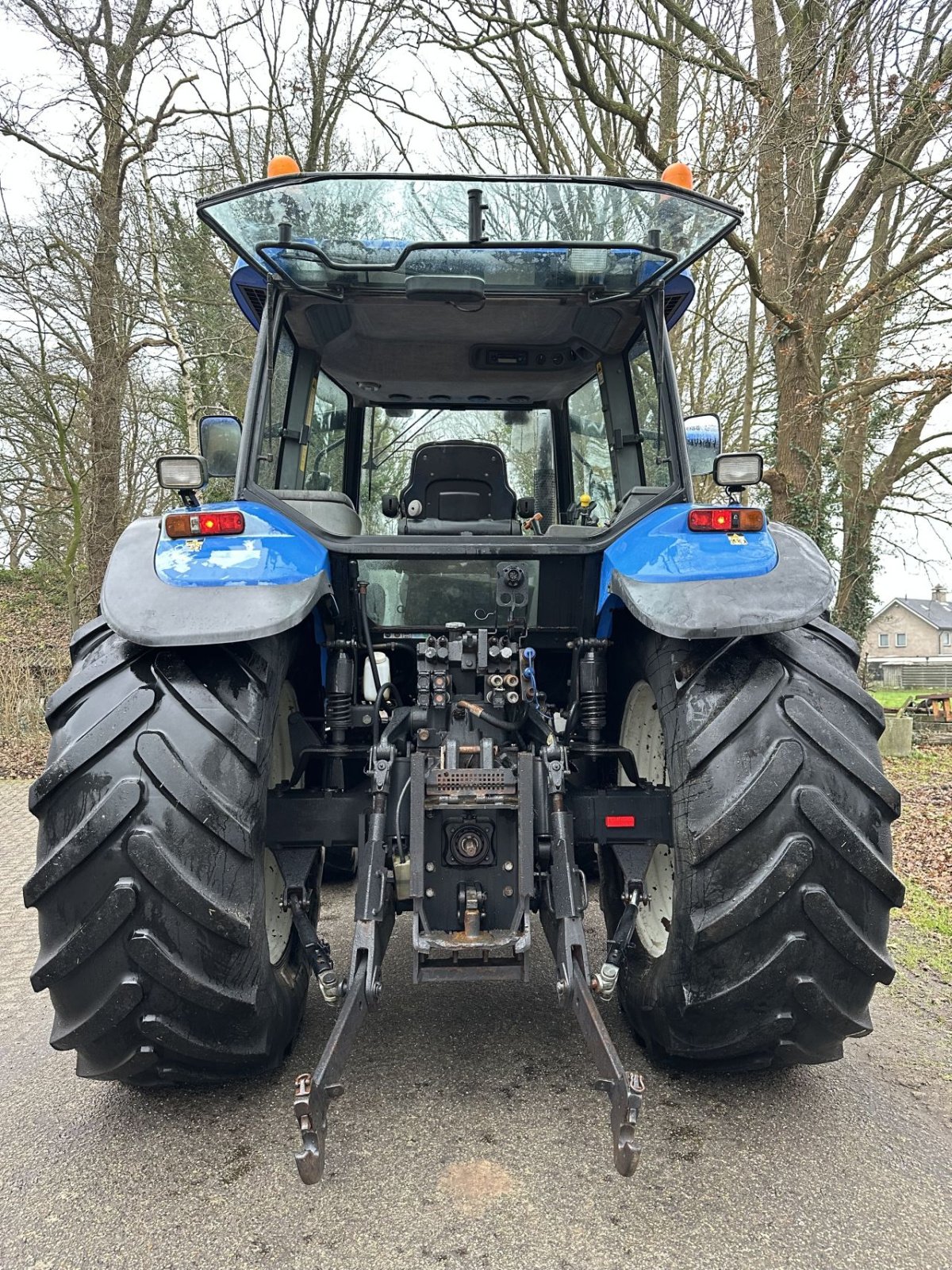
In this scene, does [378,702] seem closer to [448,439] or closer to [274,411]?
[274,411]

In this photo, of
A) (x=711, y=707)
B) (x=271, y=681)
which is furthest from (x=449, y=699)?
(x=711, y=707)

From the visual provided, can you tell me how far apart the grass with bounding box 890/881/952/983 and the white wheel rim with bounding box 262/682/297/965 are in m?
2.86

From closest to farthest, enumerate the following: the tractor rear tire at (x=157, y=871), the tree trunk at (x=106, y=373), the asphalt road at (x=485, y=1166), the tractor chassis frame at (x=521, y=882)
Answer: the tractor chassis frame at (x=521, y=882)
the asphalt road at (x=485, y=1166)
the tractor rear tire at (x=157, y=871)
the tree trunk at (x=106, y=373)

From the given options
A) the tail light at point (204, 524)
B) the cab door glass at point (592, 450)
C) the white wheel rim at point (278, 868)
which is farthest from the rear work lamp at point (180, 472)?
the cab door glass at point (592, 450)

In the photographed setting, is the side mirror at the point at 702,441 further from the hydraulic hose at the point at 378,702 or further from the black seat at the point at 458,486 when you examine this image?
the hydraulic hose at the point at 378,702

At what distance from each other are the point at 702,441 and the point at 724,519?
1.19m

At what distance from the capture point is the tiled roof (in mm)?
62219

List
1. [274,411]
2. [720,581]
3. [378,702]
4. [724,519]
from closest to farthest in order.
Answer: [720,581], [724,519], [378,702], [274,411]

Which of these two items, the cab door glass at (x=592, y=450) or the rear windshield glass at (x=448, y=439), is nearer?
the cab door glass at (x=592, y=450)

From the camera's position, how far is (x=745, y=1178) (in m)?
2.21

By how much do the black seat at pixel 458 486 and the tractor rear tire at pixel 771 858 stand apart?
169 centimetres

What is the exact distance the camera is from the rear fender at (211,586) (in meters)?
2.22

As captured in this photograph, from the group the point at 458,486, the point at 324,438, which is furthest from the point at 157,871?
the point at 458,486

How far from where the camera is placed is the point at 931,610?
6456 cm
